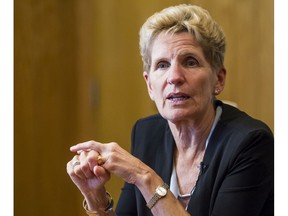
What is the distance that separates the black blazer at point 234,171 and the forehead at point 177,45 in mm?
292

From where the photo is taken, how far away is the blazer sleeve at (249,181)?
1.39 m

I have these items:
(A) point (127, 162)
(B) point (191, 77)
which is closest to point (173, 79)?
(B) point (191, 77)

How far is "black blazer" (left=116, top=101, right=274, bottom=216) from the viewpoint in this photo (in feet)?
4.59

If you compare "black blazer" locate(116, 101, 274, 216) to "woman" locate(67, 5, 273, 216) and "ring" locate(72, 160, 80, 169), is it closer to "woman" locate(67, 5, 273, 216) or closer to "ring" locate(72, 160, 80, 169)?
"woman" locate(67, 5, 273, 216)

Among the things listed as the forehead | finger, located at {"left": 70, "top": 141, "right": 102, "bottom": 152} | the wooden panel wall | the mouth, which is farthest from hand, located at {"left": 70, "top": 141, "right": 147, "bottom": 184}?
the wooden panel wall

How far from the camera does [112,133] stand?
3.28 m

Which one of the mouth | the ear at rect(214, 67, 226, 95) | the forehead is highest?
the forehead

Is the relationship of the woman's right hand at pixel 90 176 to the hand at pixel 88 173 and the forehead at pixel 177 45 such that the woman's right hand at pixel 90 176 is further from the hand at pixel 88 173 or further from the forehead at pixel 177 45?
the forehead at pixel 177 45

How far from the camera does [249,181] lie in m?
1.41

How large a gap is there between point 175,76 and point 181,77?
0.07ft

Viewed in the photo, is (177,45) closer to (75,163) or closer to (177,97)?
(177,97)

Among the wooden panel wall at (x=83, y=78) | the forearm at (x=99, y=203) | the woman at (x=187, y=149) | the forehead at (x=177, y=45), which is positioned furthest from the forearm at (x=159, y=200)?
the wooden panel wall at (x=83, y=78)
